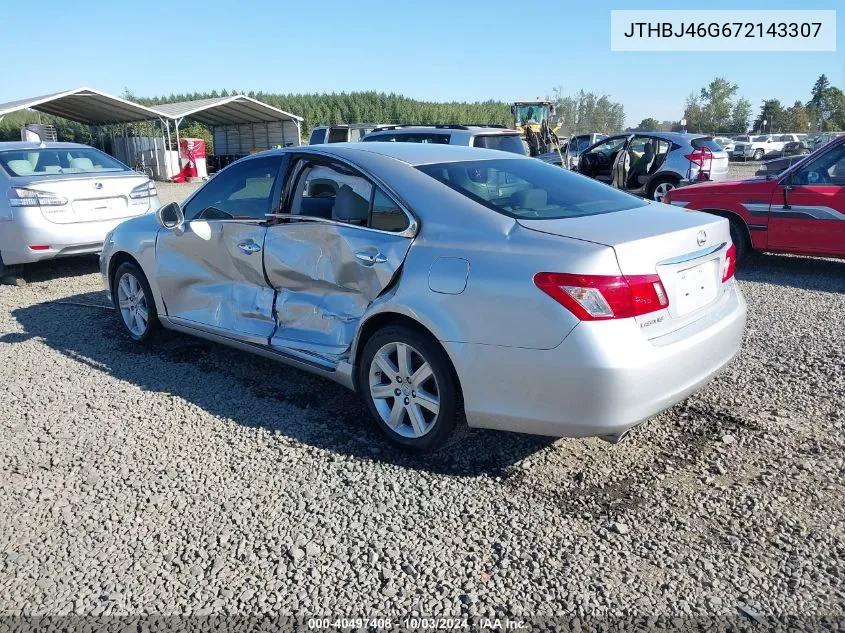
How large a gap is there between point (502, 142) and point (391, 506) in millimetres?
9411

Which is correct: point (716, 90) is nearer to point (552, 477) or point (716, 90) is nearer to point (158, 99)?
point (158, 99)

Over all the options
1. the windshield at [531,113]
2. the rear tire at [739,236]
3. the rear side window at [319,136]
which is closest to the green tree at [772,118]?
the windshield at [531,113]

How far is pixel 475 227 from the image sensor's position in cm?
325

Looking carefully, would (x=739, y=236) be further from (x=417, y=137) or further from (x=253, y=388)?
(x=253, y=388)

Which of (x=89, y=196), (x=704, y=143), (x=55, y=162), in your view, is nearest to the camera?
(x=89, y=196)

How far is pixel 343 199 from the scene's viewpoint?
3916 mm

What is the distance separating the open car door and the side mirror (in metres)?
1.00

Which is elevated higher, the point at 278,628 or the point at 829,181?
the point at 829,181

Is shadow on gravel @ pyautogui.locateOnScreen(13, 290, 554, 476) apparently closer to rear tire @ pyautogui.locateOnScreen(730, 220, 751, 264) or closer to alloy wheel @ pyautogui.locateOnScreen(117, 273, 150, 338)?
alloy wheel @ pyautogui.locateOnScreen(117, 273, 150, 338)

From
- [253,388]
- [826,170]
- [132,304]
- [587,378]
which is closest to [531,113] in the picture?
[826,170]

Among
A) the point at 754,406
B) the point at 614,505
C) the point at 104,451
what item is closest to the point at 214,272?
the point at 104,451

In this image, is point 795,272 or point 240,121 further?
point 240,121

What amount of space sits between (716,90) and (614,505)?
80953mm

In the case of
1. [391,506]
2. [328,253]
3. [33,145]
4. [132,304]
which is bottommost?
[391,506]
